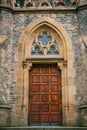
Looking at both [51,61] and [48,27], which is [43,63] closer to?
[51,61]

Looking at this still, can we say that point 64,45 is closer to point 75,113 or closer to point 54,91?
point 54,91

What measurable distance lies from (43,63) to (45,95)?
1.33 metres

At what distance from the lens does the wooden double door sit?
37.8 ft

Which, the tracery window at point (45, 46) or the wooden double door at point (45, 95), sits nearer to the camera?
Result: the wooden double door at point (45, 95)

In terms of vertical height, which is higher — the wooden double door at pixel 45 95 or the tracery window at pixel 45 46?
the tracery window at pixel 45 46

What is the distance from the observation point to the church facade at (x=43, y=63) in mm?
11266

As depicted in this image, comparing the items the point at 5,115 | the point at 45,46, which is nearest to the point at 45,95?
the point at 5,115

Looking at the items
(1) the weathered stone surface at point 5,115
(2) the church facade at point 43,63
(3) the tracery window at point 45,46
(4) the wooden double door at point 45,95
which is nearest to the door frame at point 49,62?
(2) the church facade at point 43,63

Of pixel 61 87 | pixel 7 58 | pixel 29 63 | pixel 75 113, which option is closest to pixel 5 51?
pixel 7 58

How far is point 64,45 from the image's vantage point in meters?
12.0

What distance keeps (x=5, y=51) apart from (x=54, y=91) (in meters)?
2.56

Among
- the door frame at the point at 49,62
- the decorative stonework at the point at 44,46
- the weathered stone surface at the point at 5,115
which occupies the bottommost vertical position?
the weathered stone surface at the point at 5,115

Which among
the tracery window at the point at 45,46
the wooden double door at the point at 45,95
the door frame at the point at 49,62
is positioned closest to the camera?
the door frame at the point at 49,62

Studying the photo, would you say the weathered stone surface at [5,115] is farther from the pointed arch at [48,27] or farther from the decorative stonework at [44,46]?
the decorative stonework at [44,46]
